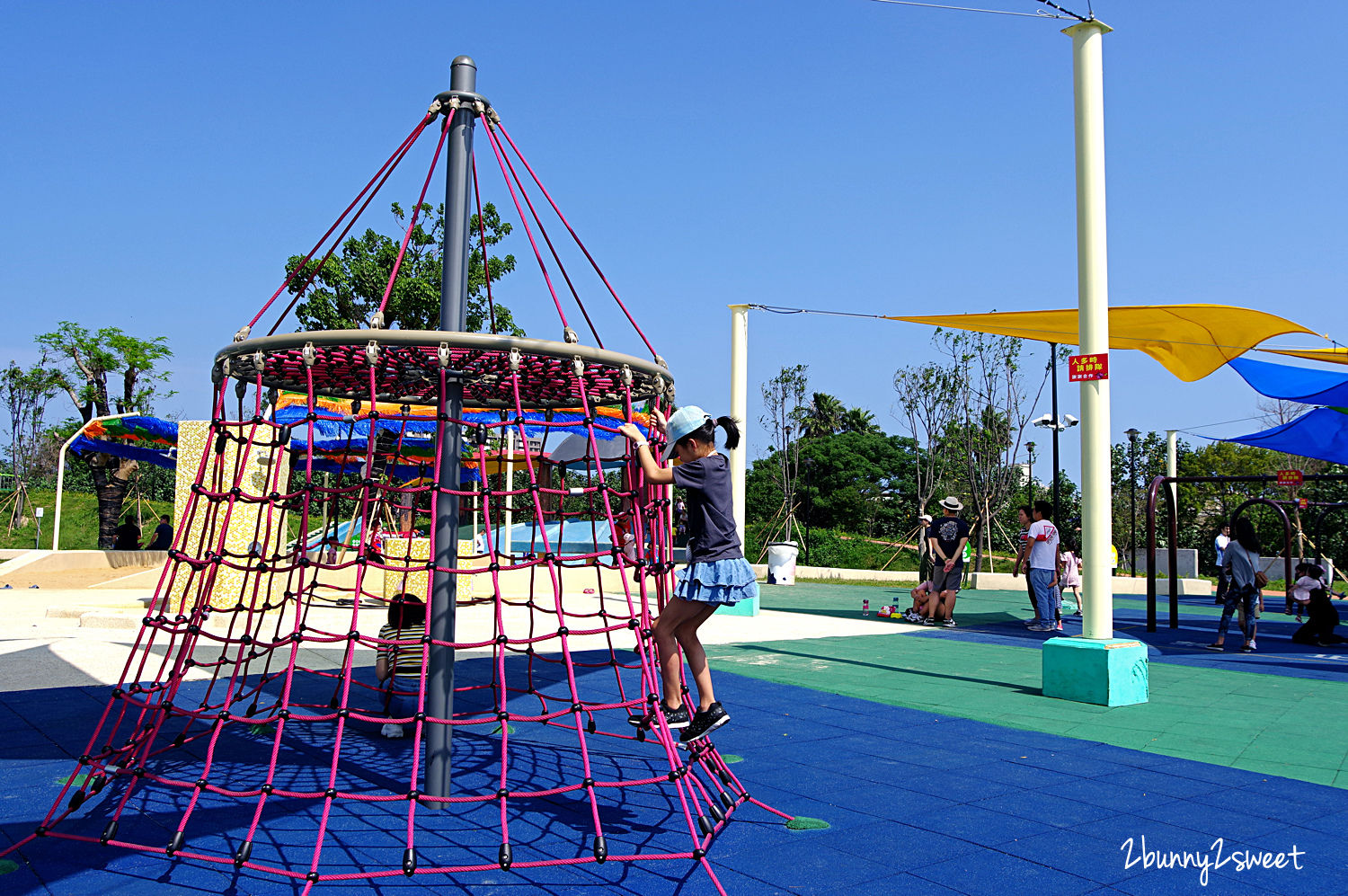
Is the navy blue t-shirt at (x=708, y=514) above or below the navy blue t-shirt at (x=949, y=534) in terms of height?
above

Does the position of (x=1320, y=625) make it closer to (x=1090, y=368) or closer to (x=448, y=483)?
(x=1090, y=368)

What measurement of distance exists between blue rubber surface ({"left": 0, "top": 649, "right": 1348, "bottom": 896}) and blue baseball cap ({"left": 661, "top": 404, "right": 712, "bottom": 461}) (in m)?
1.57

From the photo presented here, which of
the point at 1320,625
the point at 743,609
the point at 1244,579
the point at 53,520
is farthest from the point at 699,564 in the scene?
the point at 53,520

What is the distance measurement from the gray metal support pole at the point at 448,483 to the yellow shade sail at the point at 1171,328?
655 centimetres

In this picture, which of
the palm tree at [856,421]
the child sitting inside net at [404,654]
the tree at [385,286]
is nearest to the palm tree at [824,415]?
the palm tree at [856,421]

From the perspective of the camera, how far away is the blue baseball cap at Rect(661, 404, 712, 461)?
4.28 m

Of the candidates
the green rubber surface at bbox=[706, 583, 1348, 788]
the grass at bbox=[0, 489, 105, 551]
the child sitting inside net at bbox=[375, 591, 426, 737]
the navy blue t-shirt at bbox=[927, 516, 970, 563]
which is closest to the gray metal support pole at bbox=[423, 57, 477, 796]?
the child sitting inside net at bbox=[375, 591, 426, 737]

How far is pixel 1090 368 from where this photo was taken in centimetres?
657

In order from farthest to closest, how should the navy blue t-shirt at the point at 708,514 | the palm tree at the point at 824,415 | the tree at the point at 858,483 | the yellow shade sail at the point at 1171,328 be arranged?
the palm tree at the point at 824,415
the tree at the point at 858,483
the yellow shade sail at the point at 1171,328
the navy blue t-shirt at the point at 708,514

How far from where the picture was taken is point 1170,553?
42.5 ft

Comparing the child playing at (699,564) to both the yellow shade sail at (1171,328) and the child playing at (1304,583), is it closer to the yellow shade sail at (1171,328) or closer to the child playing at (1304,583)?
the yellow shade sail at (1171,328)

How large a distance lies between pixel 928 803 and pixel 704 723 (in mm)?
1026

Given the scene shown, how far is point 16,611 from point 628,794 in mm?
11614

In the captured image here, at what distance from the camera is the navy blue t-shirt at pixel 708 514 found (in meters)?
4.21
